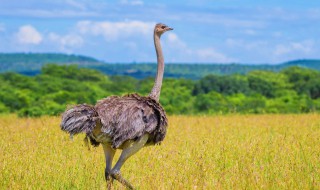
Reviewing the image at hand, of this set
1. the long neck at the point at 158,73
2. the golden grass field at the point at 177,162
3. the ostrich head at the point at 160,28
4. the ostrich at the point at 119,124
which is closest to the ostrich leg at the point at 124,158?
the ostrich at the point at 119,124

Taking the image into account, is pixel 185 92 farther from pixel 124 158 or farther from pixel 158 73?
pixel 124 158

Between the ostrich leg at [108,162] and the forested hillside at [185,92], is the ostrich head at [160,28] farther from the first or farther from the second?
the forested hillside at [185,92]

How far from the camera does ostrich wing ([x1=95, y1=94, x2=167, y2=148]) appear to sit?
6.34 m

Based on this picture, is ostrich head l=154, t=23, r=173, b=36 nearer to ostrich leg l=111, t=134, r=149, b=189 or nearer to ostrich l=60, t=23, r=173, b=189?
ostrich l=60, t=23, r=173, b=189

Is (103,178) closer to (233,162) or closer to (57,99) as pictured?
(233,162)

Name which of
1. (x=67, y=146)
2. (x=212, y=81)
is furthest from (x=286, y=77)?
(x=67, y=146)

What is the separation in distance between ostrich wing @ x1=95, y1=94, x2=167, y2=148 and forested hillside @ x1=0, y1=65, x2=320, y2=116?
15.6 metres

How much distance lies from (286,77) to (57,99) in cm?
3422

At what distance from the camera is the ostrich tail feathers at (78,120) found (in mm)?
6121

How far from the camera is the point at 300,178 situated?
270 inches

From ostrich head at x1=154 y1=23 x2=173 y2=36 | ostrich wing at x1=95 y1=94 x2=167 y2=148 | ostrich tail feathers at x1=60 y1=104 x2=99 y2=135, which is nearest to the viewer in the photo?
ostrich tail feathers at x1=60 y1=104 x2=99 y2=135

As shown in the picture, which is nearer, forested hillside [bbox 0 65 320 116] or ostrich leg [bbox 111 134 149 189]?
ostrich leg [bbox 111 134 149 189]

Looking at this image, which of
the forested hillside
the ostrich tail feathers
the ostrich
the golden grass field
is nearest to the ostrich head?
the ostrich

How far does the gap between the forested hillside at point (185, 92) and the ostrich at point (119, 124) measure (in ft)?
51.4
